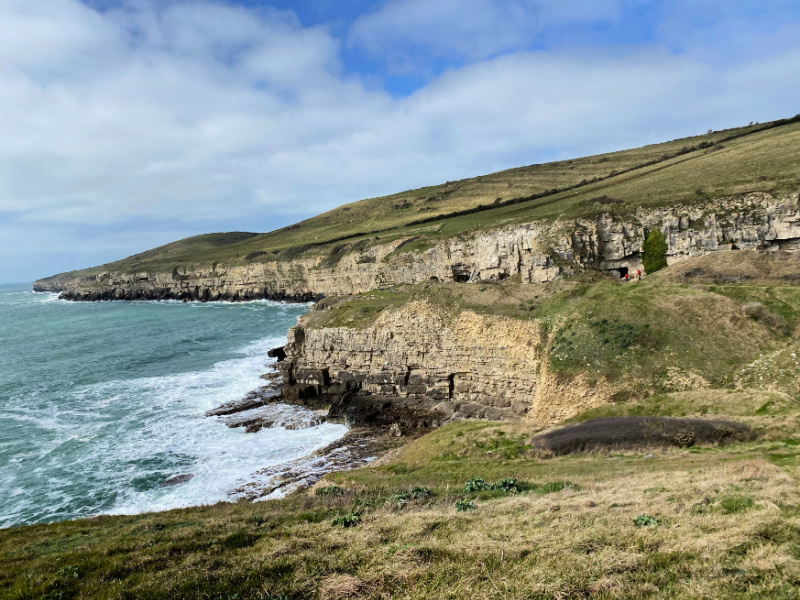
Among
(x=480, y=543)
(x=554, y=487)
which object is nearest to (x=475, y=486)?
(x=554, y=487)

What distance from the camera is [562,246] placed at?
51.4 m

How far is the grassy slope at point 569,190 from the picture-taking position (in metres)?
52.3

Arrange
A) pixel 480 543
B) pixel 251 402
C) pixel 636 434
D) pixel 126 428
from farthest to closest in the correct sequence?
pixel 251 402, pixel 126 428, pixel 636 434, pixel 480 543

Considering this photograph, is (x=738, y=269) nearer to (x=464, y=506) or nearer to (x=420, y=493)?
(x=420, y=493)

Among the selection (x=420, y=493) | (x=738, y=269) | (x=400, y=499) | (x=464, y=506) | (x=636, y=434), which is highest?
(x=738, y=269)

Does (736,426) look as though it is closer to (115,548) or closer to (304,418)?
(115,548)

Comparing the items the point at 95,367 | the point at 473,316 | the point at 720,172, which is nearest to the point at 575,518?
the point at 473,316

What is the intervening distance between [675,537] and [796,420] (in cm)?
1236

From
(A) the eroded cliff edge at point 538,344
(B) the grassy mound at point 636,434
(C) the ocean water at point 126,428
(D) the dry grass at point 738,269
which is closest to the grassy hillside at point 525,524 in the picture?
(A) the eroded cliff edge at point 538,344

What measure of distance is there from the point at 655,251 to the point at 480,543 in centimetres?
4842

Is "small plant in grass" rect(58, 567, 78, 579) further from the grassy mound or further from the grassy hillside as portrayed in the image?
the grassy mound

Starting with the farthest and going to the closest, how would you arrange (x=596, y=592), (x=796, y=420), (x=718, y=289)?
(x=718, y=289), (x=796, y=420), (x=596, y=592)

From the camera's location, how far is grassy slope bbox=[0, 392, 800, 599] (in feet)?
23.4

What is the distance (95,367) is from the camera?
1978 inches
